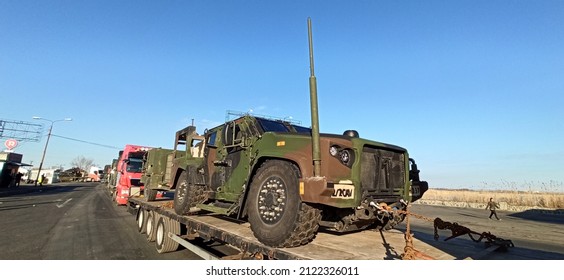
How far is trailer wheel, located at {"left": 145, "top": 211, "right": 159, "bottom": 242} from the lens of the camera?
27.8ft

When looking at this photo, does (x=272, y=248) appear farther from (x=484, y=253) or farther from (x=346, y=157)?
(x=484, y=253)

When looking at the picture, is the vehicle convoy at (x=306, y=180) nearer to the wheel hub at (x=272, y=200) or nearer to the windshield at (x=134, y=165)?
the wheel hub at (x=272, y=200)

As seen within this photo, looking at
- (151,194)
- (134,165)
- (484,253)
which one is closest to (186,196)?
(151,194)

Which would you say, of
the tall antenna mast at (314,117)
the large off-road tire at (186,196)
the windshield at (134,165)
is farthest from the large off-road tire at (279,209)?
the windshield at (134,165)

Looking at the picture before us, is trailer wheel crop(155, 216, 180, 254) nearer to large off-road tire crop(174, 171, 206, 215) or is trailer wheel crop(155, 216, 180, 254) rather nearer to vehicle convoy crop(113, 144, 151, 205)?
large off-road tire crop(174, 171, 206, 215)

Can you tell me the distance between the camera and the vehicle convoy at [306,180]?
3.78 meters

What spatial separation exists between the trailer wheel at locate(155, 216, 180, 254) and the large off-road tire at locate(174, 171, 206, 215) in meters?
0.36

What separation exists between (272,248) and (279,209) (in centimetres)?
50

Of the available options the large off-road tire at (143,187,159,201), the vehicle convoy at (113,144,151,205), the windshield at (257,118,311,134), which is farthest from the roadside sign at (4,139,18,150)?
the windshield at (257,118,311,134)

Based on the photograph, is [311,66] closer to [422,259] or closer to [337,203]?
[337,203]

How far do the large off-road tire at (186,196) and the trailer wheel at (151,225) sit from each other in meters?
1.73

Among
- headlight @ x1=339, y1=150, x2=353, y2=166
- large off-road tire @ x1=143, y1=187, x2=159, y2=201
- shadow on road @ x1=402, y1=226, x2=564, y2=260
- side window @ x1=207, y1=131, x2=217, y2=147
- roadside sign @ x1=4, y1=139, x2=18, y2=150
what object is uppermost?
roadside sign @ x1=4, y1=139, x2=18, y2=150

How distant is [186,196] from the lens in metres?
6.69

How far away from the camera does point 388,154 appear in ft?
15.1
